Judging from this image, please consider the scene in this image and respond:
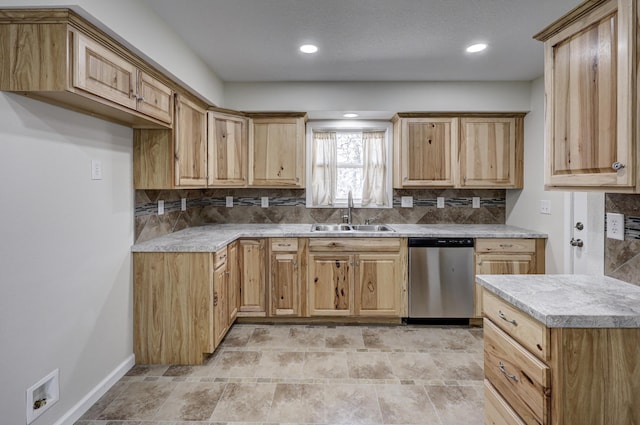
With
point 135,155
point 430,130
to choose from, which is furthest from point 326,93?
point 135,155

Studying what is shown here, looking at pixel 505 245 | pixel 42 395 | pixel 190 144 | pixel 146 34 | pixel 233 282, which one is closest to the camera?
pixel 42 395

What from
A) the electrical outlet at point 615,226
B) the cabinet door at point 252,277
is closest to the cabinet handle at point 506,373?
the electrical outlet at point 615,226

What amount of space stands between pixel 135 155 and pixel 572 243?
358 centimetres

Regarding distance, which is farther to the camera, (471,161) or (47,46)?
(471,161)

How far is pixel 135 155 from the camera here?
8.56ft

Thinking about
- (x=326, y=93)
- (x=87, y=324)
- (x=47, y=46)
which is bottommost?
(x=87, y=324)

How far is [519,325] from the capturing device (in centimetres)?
138

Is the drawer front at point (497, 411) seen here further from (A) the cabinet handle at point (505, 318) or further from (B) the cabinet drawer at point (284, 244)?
(B) the cabinet drawer at point (284, 244)

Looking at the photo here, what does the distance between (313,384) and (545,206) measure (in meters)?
2.65

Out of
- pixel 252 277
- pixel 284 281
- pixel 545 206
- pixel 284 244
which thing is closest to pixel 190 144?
pixel 284 244

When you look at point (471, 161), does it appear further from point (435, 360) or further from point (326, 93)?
point (435, 360)

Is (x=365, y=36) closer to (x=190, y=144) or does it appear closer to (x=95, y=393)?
(x=190, y=144)

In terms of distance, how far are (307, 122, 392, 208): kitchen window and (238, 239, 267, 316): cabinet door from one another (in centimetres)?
96

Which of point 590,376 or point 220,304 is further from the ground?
point 590,376
